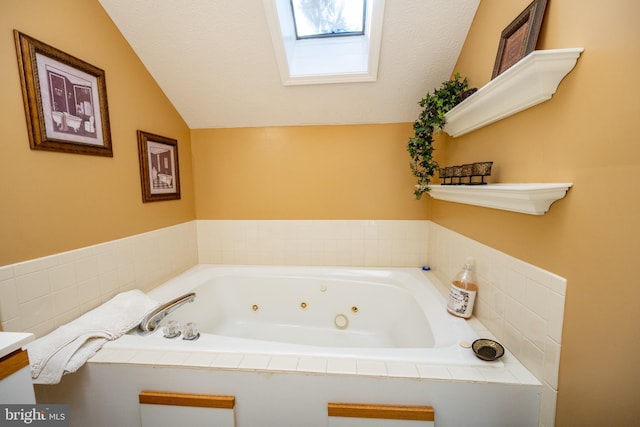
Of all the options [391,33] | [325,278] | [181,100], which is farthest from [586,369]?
[181,100]

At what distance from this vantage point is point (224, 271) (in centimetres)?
200

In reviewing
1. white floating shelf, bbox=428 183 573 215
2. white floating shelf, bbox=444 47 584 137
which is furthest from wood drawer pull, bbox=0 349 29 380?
white floating shelf, bbox=444 47 584 137

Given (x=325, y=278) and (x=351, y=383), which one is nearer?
(x=351, y=383)

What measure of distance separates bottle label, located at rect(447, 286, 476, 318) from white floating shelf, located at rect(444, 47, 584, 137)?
32.1 inches

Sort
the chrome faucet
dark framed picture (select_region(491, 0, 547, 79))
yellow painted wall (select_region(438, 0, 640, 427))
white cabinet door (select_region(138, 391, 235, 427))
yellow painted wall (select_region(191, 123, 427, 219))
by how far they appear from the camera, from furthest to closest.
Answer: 1. yellow painted wall (select_region(191, 123, 427, 219))
2. the chrome faucet
3. white cabinet door (select_region(138, 391, 235, 427))
4. dark framed picture (select_region(491, 0, 547, 79))
5. yellow painted wall (select_region(438, 0, 640, 427))

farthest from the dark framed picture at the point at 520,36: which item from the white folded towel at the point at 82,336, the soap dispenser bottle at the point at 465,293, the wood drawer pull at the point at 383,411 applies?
the white folded towel at the point at 82,336

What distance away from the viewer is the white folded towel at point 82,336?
0.91m

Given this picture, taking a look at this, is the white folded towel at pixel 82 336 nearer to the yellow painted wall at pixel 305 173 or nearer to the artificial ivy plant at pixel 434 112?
the yellow painted wall at pixel 305 173

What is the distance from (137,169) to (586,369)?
7.10 feet

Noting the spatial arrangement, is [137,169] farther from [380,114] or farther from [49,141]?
[380,114]

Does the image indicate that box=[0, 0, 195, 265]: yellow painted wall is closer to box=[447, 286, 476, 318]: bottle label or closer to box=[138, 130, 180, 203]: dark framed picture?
box=[138, 130, 180, 203]: dark framed picture

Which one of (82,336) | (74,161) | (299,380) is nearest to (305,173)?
(74,161)

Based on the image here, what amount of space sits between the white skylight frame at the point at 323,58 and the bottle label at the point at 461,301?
4.51 ft

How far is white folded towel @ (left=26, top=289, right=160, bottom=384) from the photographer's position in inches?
35.7
